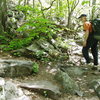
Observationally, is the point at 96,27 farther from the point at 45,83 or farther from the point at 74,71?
the point at 45,83

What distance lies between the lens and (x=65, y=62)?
649 cm

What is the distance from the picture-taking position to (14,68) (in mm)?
4637

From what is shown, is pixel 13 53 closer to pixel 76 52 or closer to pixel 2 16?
pixel 2 16

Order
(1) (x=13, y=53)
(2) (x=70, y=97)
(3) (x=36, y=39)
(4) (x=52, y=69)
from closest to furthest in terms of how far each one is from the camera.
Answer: (2) (x=70, y=97)
(4) (x=52, y=69)
(1) (x=13, y=53)
(3) (x=36, y=39)

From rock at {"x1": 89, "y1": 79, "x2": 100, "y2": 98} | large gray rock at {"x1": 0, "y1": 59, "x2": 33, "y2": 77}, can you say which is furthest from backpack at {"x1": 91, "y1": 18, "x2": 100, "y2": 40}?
large gray rock at {"x1": 0, "y1": 59, "x2": 33, "y2": 77}

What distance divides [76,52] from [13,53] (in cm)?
358

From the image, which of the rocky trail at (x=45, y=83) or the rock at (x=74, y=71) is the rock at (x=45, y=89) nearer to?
the rocky trail at (x=45, y=83)

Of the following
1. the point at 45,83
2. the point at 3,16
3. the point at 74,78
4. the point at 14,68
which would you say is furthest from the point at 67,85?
the point at 3,16

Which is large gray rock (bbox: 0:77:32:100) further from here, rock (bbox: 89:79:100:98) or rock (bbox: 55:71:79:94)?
rock (bbox: 89:79:100:98)

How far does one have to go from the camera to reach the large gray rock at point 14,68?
14.6ft

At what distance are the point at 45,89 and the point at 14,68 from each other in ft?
4.42

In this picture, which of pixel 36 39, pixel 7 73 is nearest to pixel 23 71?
pixel 7 73

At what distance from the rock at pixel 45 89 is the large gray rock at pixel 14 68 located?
0.64 m

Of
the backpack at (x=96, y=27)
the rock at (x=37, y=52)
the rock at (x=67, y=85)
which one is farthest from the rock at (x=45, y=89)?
the backpack at (x=96, y=27)
